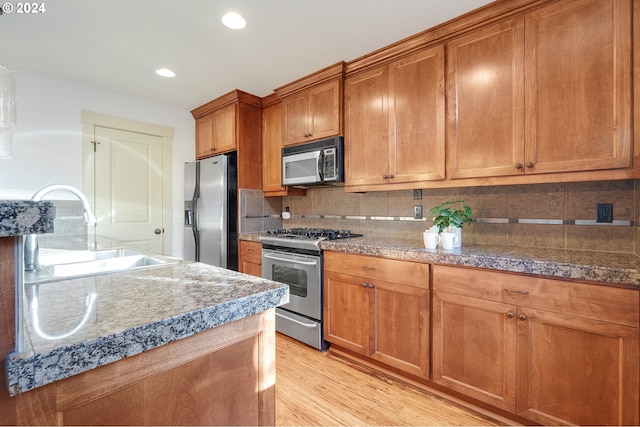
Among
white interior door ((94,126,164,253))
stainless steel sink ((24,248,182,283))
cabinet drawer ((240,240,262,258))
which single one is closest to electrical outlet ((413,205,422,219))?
cabinet drawer ((240,240,262,258))

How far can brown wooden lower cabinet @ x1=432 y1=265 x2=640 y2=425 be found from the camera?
1308 mm

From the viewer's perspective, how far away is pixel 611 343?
4.33 ft

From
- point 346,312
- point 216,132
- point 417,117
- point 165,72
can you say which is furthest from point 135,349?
point 216,132

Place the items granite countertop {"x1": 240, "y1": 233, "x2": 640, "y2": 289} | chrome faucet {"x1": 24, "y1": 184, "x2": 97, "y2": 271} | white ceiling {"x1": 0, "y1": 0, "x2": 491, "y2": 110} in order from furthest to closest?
1. white ceiling {"x1": 0, "y1": 0, "x2": 491, "y2": 110}
2. granite countertop {"x1": 240, "y1": 233, "x2": 640, "y2": 289}
3. chrome faucet {"x1": 24, "y1": 184, "x2": 97, "y2": 271}

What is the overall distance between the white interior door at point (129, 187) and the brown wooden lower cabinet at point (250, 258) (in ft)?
3.37

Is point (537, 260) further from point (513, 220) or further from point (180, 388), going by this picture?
point (180, 388)

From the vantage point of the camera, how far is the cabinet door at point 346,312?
2.19m

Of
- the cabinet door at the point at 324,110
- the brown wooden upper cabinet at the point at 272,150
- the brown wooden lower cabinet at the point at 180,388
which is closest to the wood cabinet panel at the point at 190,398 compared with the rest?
the brown wooden lower cabinet at the point at 180,388

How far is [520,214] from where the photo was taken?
2023 millimetres

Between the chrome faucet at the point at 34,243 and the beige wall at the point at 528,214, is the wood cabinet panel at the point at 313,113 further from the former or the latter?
the chrome faucet at the point at 34,243

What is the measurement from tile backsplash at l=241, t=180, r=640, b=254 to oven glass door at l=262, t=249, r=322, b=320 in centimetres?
70

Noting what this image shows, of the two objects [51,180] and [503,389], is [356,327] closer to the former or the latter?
[503,389]

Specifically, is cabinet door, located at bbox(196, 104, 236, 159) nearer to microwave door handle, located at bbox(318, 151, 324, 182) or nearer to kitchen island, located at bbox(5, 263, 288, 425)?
microwave door handle, located at bbox(318, 151, 324, 182)

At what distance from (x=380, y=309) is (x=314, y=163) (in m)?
1.37
